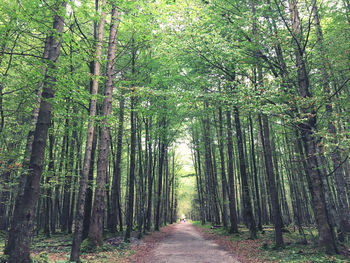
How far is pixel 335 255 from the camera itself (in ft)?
24.3

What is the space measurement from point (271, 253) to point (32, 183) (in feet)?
31.7

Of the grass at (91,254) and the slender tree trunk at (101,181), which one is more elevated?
the slender tree trunk at (101,181)

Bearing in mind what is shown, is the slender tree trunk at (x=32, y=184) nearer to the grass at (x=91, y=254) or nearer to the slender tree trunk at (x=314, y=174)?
the grass at (x=91, y=254)

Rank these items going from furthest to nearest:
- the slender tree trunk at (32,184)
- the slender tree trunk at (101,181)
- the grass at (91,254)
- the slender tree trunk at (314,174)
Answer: the slender tree trunk at (101,181) < the grass at (91,254) < the slender tree trunk at (314,174) < the slender tree trunk at (32,184)

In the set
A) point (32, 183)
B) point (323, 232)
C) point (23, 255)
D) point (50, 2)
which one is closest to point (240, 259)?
point (323, 232)

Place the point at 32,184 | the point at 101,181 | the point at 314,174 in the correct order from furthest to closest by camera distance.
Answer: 1. the point at 101,181
2. the point at 314,174
3. the point at 32,184

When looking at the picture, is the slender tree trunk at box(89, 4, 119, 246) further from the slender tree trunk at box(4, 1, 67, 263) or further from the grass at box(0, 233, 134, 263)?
the slender tree trunk at box(4, 1, 67, 263)

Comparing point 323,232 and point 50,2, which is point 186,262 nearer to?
point 323,232

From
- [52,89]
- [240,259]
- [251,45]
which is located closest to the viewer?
[52,89]

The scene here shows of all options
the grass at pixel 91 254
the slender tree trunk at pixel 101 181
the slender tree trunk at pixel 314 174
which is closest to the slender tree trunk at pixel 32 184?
the grass at pixel 91 254

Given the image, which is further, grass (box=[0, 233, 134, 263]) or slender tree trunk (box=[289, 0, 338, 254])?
grass (box=[0, 233, 134, 263])

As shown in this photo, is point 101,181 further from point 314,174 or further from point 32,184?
point 314,174

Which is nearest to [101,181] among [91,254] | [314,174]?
[91,254]

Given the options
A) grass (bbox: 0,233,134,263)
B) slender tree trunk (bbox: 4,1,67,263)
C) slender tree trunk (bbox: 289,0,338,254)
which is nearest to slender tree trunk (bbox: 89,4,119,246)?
grass (bbox: 0,233,134,263)
